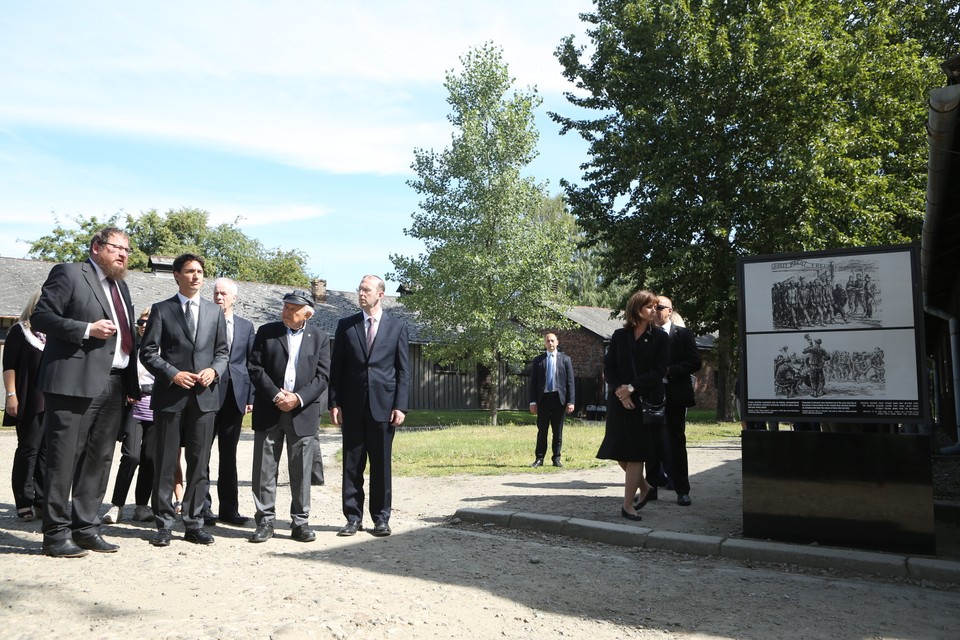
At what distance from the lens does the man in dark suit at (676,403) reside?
8.03 m

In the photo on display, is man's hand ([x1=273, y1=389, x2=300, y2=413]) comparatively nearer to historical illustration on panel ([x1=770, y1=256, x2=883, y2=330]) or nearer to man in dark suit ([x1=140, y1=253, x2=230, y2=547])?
man in dark suit ([x1=140, y1=253, x2=230, y2=547])

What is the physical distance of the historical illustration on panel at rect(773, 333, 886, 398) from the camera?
5887 millimetres

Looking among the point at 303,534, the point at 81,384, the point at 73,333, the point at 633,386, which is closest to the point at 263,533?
the point at 303,534

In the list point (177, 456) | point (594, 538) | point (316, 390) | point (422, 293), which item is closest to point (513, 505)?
point (594, 538)

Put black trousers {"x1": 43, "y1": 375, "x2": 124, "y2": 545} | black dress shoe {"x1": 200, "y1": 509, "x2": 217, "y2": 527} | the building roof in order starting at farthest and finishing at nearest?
the building roof
black dress shoe {"x1": 200, "y1": 509, "x2": 217, "y2": 527}
black trousers {"x1": 43, "y1": 375, "x2": 124, "y2": 545}

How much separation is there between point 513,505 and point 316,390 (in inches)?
99.7

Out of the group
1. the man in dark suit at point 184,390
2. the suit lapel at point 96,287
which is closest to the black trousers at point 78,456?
the man in dark suit at point 184,390

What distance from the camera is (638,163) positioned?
23.7 metres

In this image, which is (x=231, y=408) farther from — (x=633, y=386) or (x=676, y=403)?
(x=676, y=403)

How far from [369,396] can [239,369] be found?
1346 mm

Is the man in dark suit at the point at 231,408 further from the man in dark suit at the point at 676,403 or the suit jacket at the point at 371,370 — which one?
the man in dark suit at the point at 676,403

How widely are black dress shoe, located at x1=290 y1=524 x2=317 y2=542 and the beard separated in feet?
8.16

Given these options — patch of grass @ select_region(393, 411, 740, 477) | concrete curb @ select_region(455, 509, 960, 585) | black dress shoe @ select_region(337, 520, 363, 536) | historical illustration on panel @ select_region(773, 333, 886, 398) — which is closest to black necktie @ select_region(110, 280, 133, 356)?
black dress shoe @ select_region(337, 520, 363, 536)

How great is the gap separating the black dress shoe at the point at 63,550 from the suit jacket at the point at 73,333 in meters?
1.07
